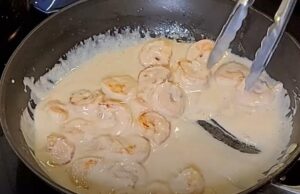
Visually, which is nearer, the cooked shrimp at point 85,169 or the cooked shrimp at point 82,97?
the cooked shrimp at point 85,169

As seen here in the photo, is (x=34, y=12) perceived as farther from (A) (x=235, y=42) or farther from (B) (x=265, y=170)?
(B) (x=265, y=170)

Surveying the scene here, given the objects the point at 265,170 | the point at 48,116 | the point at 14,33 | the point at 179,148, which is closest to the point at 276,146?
the point at 265,170

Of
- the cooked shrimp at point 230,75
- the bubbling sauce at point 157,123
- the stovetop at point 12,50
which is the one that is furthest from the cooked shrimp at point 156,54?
the stovetop at point 12,50

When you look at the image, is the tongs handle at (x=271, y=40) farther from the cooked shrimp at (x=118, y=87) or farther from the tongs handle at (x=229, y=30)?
the cooked shrimp at (x=118, y=87)

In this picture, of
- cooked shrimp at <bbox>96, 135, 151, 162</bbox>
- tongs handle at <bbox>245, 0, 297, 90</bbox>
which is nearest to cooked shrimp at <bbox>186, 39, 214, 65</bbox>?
tongs handle at <bbox>245, 0, 297, 90</bbox>

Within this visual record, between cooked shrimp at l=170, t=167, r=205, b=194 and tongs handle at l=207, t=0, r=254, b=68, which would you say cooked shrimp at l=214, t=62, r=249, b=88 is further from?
cooked shrimp at l=170, t=167, r=205, b=194

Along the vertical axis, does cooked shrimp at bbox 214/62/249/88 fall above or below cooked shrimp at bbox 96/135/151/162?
above

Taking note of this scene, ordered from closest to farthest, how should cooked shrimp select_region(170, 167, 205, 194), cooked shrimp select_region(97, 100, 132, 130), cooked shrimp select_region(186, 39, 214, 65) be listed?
cooked shrimp select_region(170, 167, 205, 194) → cooked shrimp select_region(97, 100, 132, 130) → cooked shrimp select_region(186, 39, 214, 65)
